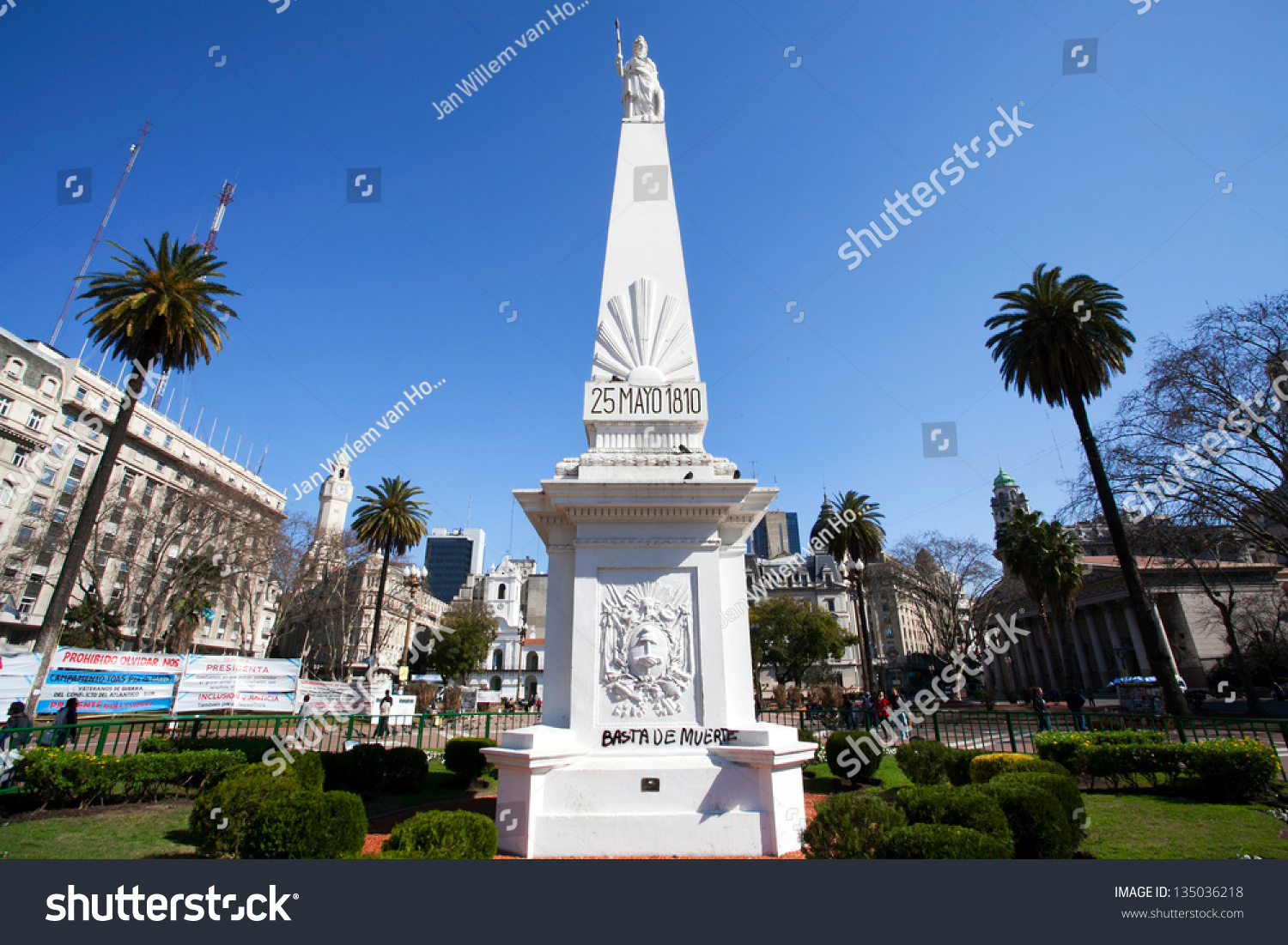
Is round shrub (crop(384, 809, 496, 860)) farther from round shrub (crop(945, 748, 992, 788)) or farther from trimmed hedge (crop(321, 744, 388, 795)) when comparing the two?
round shrub (crop(945, 748, 992, 788))

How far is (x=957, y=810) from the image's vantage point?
5.84 meters

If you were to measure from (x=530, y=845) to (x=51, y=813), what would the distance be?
26.3 ft

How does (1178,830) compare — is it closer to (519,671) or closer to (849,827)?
(849,827)

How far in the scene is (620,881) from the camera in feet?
16.2

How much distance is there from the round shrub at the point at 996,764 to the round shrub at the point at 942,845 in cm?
475

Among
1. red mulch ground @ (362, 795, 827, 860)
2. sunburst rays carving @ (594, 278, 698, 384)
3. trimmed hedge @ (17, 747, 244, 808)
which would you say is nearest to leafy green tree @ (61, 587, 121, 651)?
trimmed hedge @ (17, 747, 244, 808)

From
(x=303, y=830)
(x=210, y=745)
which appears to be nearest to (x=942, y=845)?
(x=303, y=830)

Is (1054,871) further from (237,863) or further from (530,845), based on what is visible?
(237,863)

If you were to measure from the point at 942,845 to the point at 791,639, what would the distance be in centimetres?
5865

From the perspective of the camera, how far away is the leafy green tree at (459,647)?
61.9 metres

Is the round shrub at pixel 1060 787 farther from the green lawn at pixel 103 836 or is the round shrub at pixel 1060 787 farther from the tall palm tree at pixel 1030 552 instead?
the tall palm tree at pixel 1030 552

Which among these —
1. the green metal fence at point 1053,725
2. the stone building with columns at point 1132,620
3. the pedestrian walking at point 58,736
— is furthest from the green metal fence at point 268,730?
the stone building with columns at point 1132,620

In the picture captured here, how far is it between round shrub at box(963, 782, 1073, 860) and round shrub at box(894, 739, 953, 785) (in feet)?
16.3

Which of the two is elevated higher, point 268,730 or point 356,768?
point 268,730
